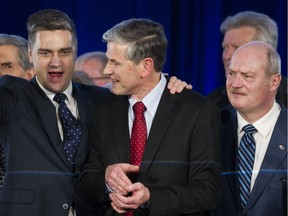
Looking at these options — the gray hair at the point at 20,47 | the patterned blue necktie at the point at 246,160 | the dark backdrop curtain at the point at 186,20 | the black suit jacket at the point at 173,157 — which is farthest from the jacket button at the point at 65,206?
the dark backdrop curtain at the point at 186,20

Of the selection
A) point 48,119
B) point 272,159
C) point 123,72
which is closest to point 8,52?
point 48,119

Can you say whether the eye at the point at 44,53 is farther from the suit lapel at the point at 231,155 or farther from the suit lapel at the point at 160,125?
the suit lapel at the point at 231,155

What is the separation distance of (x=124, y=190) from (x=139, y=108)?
40 centimetres

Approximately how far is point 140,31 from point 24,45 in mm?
1225

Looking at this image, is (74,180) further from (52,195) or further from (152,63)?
(152,63)

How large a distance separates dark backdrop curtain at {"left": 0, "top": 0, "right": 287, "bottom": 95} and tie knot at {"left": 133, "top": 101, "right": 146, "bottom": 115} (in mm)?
2173

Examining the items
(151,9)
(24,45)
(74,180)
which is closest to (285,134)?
(74,180)

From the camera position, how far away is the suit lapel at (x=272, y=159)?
314 cm

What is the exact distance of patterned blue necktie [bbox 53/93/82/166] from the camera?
3270 millimetres

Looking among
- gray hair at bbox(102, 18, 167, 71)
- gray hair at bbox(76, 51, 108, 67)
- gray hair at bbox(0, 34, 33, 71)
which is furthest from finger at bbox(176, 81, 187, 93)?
gray hair at bbox(76, 51, 108, 67)

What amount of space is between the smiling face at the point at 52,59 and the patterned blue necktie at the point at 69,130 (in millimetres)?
75

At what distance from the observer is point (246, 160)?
3225 millimetres

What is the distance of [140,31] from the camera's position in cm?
307

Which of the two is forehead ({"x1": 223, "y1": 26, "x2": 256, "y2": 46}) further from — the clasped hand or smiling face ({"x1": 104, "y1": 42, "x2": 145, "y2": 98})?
the clasped hand
